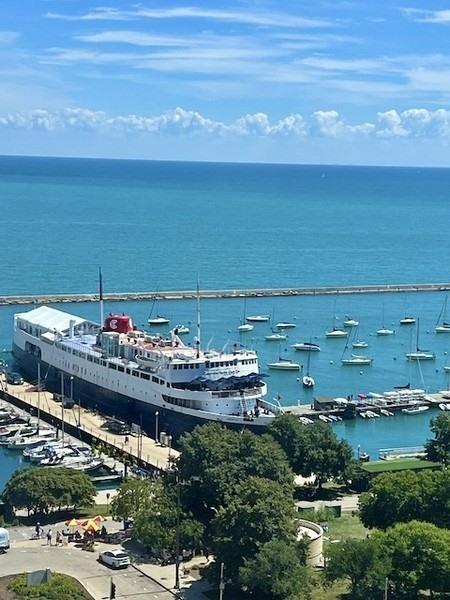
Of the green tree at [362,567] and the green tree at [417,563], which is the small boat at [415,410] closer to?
the green tree at [417,563]

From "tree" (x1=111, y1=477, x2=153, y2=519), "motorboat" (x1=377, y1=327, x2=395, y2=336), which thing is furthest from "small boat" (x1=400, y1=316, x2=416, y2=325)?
"tree" (x1=111, y1=477, x2=153, y2=519)

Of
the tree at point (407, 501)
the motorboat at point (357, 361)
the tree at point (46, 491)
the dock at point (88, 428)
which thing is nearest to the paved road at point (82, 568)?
the tree at point (46, 491)

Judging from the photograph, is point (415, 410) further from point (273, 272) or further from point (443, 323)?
point (273, 272)

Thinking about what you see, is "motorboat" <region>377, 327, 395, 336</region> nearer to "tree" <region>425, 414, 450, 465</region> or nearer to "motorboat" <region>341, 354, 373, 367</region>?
"motorboat" <region>341, 354, 373, 367</region>

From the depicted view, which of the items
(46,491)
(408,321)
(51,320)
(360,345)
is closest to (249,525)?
(46,491)

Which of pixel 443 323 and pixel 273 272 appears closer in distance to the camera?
pixel 443 323

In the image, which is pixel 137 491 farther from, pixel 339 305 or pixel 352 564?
pixel 339 305

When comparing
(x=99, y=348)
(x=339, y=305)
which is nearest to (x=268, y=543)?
(x=99, y=348)
